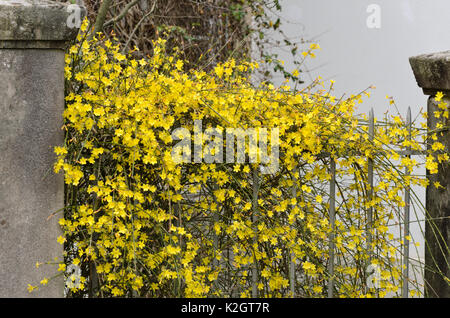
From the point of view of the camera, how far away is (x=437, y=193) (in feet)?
8.93

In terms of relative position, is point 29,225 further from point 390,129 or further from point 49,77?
point 390,129

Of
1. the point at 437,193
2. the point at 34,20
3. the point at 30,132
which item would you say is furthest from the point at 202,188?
the point at 437,193

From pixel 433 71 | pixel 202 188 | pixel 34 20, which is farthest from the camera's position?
pixel 433 71

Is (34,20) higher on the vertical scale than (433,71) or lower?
higher

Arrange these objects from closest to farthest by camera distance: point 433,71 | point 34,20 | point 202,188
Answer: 1. point 34,20
2. point 202,188
3. point 433,71

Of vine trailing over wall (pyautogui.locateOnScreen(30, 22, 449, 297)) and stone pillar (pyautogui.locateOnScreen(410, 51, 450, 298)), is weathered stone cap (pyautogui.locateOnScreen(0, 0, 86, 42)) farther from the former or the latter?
stone pillar (pyautogui.locateOnScreen(410, 51, 450, 298))

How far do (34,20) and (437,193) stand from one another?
199 centimetres

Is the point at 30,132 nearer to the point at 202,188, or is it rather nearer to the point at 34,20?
the point at 34,20

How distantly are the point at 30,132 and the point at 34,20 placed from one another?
0.46 meters

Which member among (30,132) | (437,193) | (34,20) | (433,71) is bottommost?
(437,193)

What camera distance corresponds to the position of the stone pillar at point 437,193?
104 inches

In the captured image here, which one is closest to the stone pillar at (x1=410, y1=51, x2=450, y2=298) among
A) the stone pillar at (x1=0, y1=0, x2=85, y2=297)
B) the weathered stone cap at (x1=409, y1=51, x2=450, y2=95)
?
the weathered stone cap at (x1=409, y1=51, x2=450, y2=95)

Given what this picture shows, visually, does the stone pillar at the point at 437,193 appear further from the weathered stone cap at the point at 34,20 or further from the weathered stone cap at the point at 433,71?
the weathered stone cap at the point at 34,20

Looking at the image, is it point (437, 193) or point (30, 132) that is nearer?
point (30, 132)
